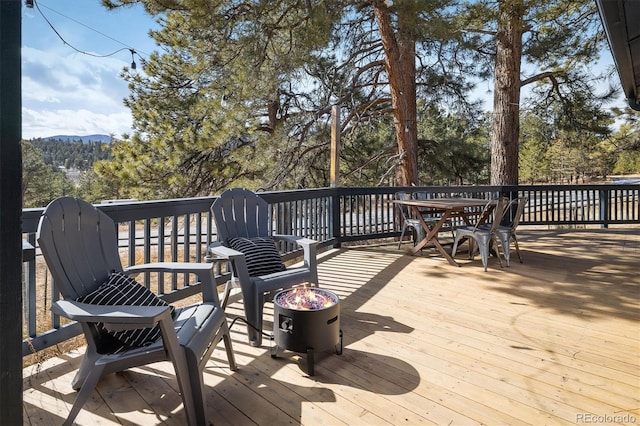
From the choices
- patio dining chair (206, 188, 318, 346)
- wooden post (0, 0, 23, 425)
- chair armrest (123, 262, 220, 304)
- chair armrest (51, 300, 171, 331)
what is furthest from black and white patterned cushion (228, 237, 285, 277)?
wooden post (0, 0, 23, 425)

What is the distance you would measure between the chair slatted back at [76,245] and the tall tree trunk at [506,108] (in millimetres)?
7630

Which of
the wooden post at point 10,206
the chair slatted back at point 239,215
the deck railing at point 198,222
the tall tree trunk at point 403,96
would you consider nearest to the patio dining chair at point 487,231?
the deck railing at point 198,222

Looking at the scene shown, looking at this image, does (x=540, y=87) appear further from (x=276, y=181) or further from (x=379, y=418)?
(x=379, y=418)

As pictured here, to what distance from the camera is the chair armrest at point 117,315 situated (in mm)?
1485

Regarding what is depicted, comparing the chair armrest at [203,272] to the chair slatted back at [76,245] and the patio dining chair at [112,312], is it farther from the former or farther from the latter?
the chair slatted back at [76,245]

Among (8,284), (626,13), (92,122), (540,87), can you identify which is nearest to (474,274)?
(626,13)

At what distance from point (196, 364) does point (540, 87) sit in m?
10.5

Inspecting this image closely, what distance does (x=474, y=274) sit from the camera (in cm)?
445

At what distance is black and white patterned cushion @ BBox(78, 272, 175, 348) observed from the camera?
5.90 feet

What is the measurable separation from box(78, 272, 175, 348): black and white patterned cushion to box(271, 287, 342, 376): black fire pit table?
27.4 inches

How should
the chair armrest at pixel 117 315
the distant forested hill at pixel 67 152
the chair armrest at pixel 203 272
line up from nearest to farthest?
1. the chair armrest at pixel 117 315
2. the chair armrest at pixel 203 272
3. the distant forested hill at pixel 67 152

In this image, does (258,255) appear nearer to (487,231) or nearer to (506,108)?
(487,231)

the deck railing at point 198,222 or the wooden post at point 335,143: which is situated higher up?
the wooden post at point 335,143

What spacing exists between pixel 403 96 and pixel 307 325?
699cm
